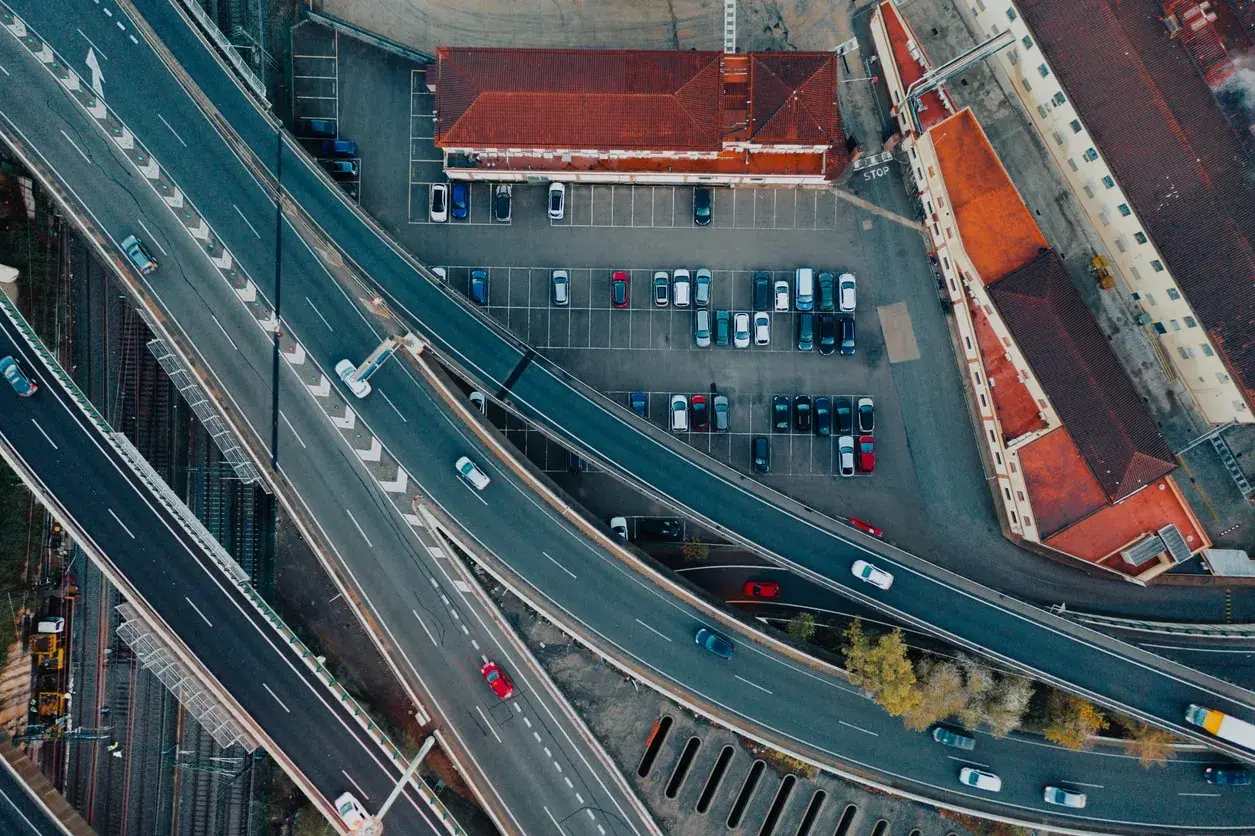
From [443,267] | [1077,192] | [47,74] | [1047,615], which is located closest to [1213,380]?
[1077,192]

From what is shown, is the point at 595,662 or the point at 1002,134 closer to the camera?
the point at 595,662

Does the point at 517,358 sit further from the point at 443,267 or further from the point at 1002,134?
the point at 1002,134

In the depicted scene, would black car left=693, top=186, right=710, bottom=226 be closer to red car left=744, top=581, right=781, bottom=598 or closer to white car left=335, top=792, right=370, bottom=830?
red car left=744, top=581, right=781, bottom=598

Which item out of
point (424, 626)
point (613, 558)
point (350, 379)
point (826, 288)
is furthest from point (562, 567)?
point (826, 288)

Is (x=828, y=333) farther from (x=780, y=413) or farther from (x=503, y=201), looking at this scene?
(x=503, y=201)

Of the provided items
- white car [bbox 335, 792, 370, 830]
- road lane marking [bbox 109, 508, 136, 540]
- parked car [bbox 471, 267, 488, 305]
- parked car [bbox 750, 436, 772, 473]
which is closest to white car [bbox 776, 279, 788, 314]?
parked car [bbox 750, 436, 772, 473]
